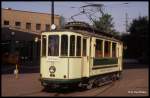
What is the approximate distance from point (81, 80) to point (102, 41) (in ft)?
12.0

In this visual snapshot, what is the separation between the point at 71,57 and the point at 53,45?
3.32 ft

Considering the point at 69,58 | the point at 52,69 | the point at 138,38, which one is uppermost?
the point at 138,38

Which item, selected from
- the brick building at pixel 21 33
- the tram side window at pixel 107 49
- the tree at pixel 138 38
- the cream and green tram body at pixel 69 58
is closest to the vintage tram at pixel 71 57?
the cream and green tram body at pixel 69 58

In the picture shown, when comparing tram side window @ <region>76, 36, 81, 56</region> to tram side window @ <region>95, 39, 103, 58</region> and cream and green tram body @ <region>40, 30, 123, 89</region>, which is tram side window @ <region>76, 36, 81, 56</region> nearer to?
cream and green tram body @ <region>40, 30, 123, 89</region>

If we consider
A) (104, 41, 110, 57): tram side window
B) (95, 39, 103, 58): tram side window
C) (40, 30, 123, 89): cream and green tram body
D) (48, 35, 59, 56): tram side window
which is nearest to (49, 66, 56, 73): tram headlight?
(40, 30, 123, 89): cream and green tram body

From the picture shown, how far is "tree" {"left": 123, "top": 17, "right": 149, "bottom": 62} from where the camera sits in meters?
80.5

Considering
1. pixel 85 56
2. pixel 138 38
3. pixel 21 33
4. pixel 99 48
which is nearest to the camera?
pixel 85 56

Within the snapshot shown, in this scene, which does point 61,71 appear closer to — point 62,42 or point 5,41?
point 62,42

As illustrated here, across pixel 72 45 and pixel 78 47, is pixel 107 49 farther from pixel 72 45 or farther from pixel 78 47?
pixel 72 45

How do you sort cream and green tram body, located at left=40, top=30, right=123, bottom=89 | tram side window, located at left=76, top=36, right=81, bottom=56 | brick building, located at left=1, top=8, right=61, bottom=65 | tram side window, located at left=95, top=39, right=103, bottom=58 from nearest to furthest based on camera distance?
cream and green tram body, located at left=40, top=30, right=123, bottom=89 → tram side window, located at left=76, top=36, right=81, bottom=56 → tram side window, located at left=95, top=39, right=103, bottom=58 → brick building, located at left=1, top=8, right=61, bottom=65

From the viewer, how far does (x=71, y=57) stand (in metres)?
19.2

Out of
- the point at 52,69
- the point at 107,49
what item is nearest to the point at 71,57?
the point at 52,69

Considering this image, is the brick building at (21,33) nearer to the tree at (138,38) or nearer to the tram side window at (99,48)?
the tree at (138,38)

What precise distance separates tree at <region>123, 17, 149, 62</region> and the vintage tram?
58032 mm
